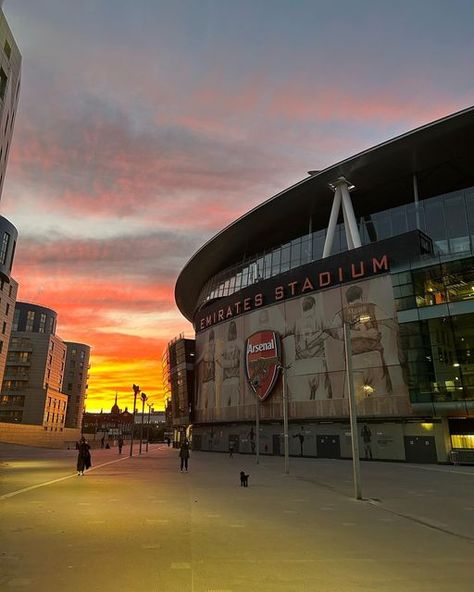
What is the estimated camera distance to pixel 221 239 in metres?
64.9

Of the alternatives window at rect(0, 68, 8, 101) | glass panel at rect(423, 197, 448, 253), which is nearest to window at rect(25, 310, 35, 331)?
window at rect(0, 68, 8, 101)

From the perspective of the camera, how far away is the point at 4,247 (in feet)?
234

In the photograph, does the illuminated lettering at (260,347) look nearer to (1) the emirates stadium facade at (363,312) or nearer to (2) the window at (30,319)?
(1) the emirates stadium facade at (363,312)

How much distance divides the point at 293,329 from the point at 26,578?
44.7 metres

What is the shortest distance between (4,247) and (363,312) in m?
58.1

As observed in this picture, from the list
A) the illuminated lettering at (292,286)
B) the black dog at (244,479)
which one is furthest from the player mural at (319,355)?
the black dog at (244,479)

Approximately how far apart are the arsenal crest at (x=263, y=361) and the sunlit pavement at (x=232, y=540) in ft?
109

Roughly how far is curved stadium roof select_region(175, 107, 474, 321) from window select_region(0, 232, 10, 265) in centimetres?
3287

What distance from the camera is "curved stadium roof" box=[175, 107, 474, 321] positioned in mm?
42844

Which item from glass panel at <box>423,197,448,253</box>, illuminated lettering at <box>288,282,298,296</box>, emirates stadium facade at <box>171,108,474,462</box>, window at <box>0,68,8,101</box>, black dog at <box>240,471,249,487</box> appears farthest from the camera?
illuminated lettering at <box>288,282,298,296</box>

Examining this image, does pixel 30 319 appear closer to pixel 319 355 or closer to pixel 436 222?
pixel 319 355

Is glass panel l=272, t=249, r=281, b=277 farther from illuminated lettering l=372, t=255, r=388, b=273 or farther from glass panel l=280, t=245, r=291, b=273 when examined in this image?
illuminated lettering l=372, t=255, r=388, b=273

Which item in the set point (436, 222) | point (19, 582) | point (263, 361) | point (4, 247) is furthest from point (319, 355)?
point (4, 247)

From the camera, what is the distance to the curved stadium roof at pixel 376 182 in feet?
141
